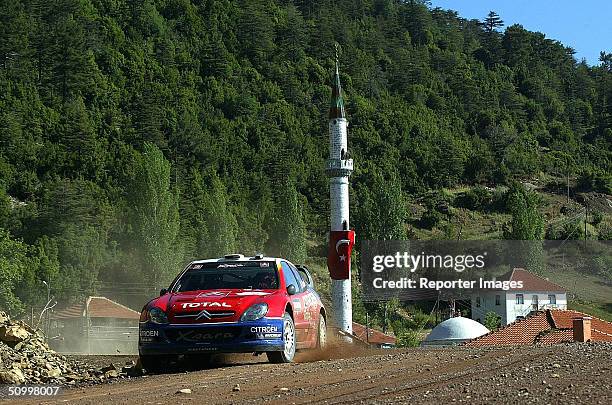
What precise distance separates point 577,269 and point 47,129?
224 feet

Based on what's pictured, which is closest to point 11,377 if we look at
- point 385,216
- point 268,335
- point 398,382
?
point 268,335

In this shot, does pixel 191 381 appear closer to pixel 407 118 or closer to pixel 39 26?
pixel 39 26

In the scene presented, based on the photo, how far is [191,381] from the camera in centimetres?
1212

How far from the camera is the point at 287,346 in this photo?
14172mm

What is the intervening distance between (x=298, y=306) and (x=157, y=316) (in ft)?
7.13

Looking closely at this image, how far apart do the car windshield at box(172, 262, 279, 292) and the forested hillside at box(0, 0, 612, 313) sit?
52453 mm

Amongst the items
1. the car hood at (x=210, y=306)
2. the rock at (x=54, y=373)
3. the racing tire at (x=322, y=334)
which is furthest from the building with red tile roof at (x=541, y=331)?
the car hood at (x=210, y=306)

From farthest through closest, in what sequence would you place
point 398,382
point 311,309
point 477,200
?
point 477,200 → point 311,309 → point 398,382

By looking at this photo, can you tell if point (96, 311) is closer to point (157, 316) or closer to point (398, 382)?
point (157, 316)

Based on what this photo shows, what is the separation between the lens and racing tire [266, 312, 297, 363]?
46.1 feet

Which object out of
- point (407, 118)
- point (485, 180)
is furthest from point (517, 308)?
point (407, 118)

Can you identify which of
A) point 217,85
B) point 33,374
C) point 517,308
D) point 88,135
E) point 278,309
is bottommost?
point 517,308

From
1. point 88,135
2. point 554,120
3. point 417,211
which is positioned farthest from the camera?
point 554,120

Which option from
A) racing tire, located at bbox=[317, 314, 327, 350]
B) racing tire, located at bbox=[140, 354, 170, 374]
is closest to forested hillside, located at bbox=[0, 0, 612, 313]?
→ racing tire, located at bbox=[317, 314, 327, 350]
